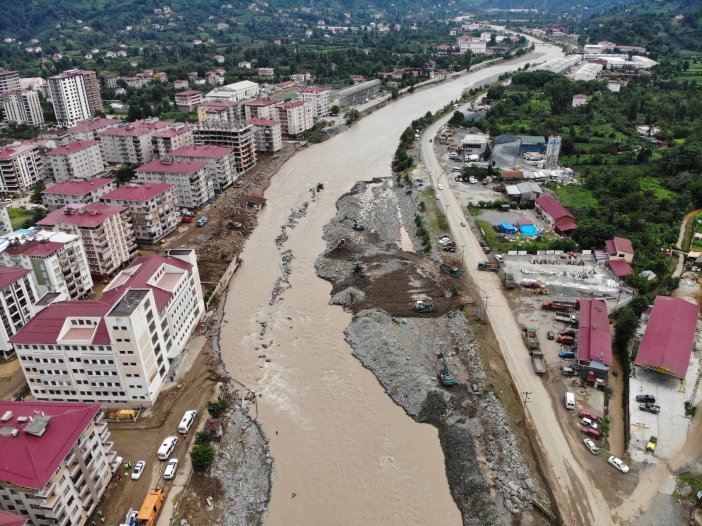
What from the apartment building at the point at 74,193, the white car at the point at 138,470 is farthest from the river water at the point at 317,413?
the apartment building at the point at 74,193

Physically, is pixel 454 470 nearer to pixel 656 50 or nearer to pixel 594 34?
pixel 656 50

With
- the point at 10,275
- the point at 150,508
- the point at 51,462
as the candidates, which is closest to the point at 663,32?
the point at 10,275

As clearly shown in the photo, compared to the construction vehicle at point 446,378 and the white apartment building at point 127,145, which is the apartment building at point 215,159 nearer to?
the white apartment building at point 127,145

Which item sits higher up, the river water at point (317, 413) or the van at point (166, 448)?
the van at point (166, 448)

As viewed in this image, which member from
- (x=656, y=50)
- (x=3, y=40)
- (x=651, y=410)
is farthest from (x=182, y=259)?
(x=3, y=40)

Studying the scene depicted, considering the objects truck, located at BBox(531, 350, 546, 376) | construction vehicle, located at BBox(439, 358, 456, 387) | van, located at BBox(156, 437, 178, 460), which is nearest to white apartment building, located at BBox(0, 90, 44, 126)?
van, located at BBox(156, 437, 178, 460)

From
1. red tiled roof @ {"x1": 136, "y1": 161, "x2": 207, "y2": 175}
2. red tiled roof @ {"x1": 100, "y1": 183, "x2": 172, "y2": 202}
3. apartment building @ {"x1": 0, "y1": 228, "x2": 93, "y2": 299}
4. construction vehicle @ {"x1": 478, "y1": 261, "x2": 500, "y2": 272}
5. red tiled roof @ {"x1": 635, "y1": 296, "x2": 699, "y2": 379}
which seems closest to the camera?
red tiled roof @ {"x1": 635, "y1": 296, "x2": 699, "y2": 379}

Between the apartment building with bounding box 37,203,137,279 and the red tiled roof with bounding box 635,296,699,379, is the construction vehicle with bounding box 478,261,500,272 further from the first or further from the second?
the apartment building with bounding box 37,203,137,279
